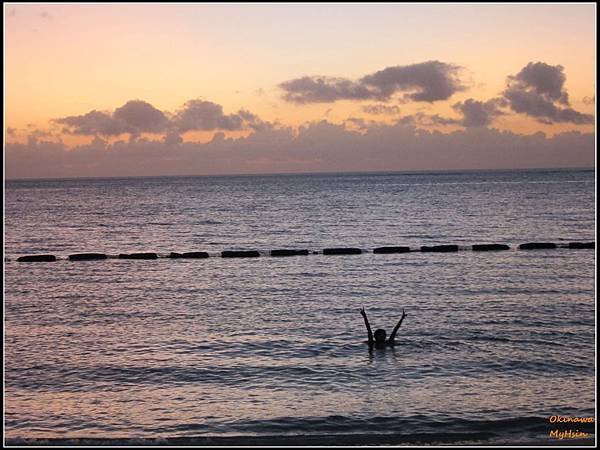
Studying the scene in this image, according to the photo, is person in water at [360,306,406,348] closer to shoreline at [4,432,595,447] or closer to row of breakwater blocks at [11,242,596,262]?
shoreline at [4,432,595,447]

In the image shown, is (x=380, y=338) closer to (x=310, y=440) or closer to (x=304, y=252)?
(x=310, y=440)

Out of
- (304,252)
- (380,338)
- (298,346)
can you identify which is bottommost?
(298,346)

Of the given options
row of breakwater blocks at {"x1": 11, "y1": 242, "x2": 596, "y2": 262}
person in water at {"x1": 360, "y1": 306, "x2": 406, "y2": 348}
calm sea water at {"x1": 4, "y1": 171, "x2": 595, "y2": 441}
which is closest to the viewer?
calm sea water at {"x1": 4, "y1": 171, "x2": 595, "y2": 441}

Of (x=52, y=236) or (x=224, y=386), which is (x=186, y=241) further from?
(x=224, y=386)

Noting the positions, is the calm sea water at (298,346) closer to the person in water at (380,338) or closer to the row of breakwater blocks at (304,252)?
the person in water at (380,338)

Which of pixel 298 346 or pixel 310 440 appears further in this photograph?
pixel 298 346

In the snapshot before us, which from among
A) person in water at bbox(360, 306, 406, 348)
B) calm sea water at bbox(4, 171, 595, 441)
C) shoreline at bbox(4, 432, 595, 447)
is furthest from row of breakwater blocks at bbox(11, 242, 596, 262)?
shoreline at bbox(4, 432, 595, 447)

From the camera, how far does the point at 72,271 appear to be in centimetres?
6353

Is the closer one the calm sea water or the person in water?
the calm sea water

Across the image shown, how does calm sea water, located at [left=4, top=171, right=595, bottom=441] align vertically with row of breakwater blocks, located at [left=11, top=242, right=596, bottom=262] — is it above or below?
below

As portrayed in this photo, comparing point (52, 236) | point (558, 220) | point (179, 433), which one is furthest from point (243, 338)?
point (558, 220)

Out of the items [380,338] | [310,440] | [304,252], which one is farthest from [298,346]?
[304,252]

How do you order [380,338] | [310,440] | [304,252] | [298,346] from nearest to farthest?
[310,440]
[380,338]
[298,346]
[304,252]

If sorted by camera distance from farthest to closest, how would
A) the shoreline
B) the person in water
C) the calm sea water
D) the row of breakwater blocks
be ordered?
the row of breakwater blocks → the person in water → the calm sea water → the shoreline
